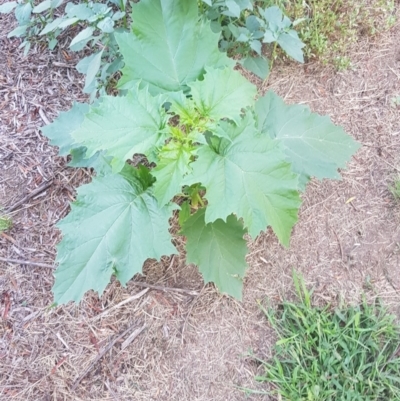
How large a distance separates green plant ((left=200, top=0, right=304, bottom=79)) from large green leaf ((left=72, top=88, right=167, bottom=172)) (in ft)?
2.35

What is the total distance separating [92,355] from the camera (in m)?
2.30

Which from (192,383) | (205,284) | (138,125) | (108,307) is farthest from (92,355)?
(138,125)

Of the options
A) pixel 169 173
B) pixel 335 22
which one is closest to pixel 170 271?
pixel 169 173

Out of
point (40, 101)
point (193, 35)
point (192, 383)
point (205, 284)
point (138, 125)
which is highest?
point (193, 35)

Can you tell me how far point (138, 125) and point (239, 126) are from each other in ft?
1.34

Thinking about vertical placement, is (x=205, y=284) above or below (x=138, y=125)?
below

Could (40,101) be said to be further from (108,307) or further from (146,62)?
(108,307)

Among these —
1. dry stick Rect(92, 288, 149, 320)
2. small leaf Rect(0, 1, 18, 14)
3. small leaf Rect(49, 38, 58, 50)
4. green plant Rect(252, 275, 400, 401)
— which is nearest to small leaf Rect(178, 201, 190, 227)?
dry stick Rect(92, 288, 149, 320)

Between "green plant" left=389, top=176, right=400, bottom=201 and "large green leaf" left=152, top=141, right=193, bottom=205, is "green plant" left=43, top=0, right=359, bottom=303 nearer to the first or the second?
"large green leaf" left=152, top=141, right=193, bottom=205

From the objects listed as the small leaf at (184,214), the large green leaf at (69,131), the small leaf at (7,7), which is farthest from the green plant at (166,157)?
the small leaf at (7,7)

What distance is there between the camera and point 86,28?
221cm

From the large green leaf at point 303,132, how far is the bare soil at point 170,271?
0.44 m

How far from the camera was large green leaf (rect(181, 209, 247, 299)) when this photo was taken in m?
2.15

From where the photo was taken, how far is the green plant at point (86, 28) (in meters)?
2.13
